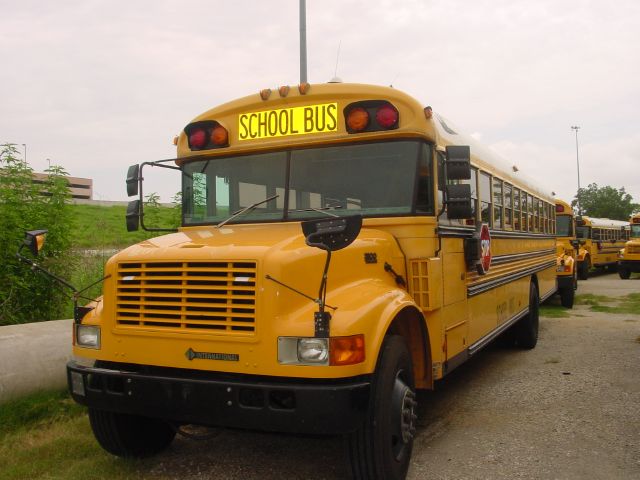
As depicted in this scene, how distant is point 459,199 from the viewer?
3.92m

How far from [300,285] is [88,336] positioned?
1.32 metres

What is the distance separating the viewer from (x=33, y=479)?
357 cm

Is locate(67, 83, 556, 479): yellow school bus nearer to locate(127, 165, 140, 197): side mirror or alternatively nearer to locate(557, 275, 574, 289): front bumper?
locate(127, 165, 140, 197): side mirror

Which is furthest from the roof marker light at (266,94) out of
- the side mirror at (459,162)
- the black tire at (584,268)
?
the black tire at (584,268)

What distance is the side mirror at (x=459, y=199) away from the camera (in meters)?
3.90

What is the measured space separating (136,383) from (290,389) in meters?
0.89

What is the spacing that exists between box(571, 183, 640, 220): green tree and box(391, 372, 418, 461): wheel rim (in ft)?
208

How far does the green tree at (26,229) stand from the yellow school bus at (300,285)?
215 centimetres

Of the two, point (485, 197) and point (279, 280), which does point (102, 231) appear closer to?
point (485, 197)

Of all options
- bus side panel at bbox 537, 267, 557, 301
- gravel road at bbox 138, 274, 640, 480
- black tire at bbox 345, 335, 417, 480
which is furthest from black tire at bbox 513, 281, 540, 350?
black tire at bbox 345, 335, 417, 480

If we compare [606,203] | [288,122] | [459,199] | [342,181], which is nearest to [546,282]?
[459,199]

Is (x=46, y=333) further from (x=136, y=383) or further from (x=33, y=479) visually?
(x=136, y=383)

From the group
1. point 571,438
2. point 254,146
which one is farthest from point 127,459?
point 571,438

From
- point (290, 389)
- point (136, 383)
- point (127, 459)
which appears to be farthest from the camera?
point (127, 459)
